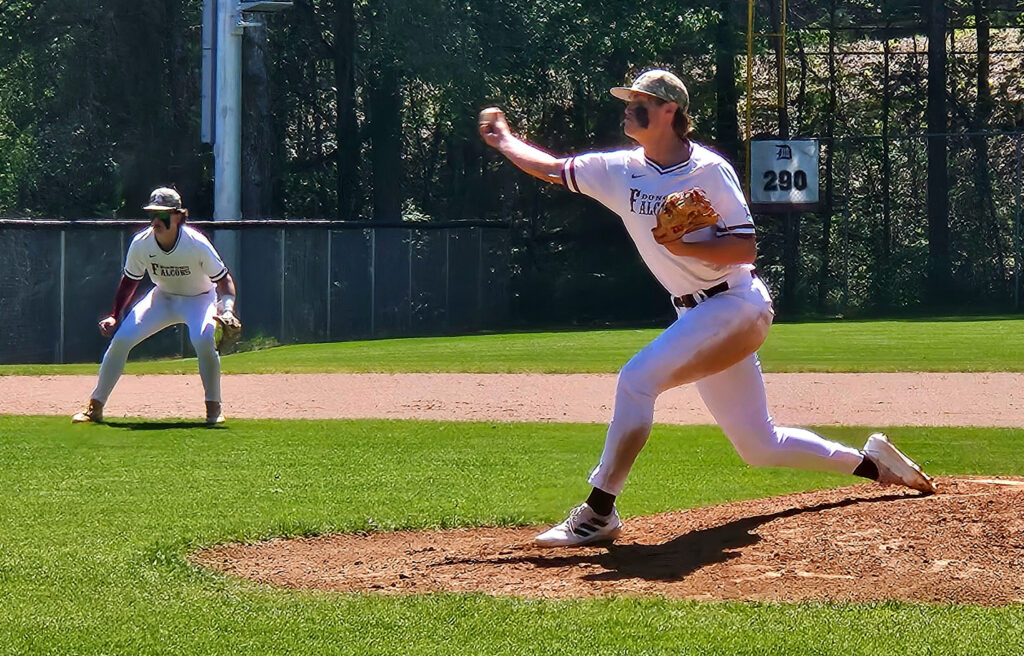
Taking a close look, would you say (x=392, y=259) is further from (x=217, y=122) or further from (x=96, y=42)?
(x=96, y=42)

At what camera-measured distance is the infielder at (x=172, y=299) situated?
11672 millimetres

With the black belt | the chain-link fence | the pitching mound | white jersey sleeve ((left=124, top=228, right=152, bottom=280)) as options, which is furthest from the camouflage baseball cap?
the chain-link fence

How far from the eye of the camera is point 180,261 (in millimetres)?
11844

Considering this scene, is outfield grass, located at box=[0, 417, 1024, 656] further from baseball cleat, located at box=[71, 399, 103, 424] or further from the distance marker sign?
the distance marker sign

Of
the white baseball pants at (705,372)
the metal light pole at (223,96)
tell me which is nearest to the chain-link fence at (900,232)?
the metal light pole at (223,96)

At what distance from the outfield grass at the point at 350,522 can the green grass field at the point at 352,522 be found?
15 millimetres

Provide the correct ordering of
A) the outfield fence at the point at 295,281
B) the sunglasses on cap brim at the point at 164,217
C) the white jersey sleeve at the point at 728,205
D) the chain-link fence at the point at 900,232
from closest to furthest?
1. the white jersey sleeve at the point at 728,205
2. the sunglasses on cap brim at the point at 164,217
3. the outfield fence at the point at 295,281
4. the chain-link fence at the point at 900,232

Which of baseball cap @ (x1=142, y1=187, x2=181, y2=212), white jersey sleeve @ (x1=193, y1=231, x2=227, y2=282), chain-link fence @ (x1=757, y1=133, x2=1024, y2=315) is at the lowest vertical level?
white jersey sleeve @ (x1=193, y1=231, x2=227, y2=282)

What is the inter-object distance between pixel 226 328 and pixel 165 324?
2.18 feet

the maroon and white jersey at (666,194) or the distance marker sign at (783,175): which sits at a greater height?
the distance marker sign at (783,175)

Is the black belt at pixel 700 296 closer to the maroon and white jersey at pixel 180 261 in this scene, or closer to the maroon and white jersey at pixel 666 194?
the maroon and white jersey at pixel 666 194

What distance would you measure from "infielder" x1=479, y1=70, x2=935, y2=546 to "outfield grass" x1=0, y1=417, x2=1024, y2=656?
973 millimetres

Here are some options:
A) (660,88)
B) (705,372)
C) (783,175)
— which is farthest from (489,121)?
(783,175)

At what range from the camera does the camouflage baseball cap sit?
629 centimetres
